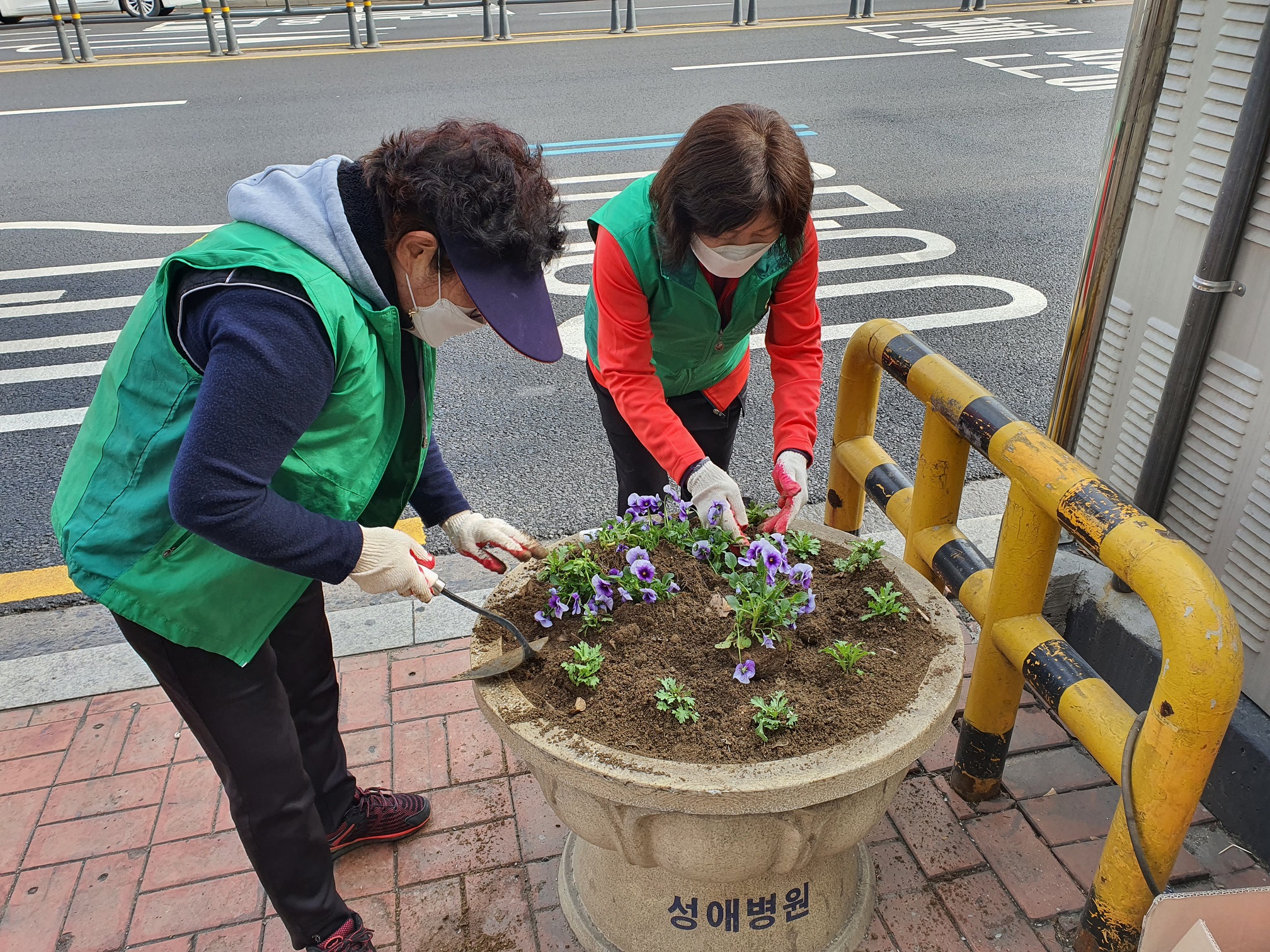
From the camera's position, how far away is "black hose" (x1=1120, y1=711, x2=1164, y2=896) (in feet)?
5.66

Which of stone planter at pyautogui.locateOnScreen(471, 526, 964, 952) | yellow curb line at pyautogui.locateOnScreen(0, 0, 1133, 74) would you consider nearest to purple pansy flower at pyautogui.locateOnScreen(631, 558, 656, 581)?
stone planter at pyautogui.locateOnScreen(471, 526, 964, 952)

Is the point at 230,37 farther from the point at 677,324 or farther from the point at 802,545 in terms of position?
the point at 802,545

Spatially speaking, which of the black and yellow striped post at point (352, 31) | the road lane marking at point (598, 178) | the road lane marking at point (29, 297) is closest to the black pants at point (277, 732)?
the road lane marking at point (29, 297)

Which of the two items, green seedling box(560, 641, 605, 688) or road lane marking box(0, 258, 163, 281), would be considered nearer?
green seedling box(560, 641, 605, 688)

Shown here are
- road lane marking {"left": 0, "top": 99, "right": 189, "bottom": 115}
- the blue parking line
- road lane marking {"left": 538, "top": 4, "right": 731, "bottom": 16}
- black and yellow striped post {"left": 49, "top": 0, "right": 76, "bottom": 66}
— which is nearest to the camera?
the blue parking line

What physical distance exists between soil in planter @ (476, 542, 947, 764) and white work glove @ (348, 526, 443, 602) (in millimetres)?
242

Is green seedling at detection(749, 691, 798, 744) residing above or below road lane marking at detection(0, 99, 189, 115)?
above

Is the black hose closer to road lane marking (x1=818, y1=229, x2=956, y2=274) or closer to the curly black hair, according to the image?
the curly black hair

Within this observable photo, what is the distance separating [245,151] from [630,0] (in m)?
7.39

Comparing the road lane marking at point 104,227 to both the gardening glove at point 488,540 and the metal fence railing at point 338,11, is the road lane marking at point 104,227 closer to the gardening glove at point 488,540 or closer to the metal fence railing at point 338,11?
the gardening glove at point 488,540

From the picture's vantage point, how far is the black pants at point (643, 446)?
2703 millimetres

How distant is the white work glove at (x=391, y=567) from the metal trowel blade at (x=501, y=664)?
0.18 meters

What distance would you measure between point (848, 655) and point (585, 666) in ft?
1.73

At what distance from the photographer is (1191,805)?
1.69 m
